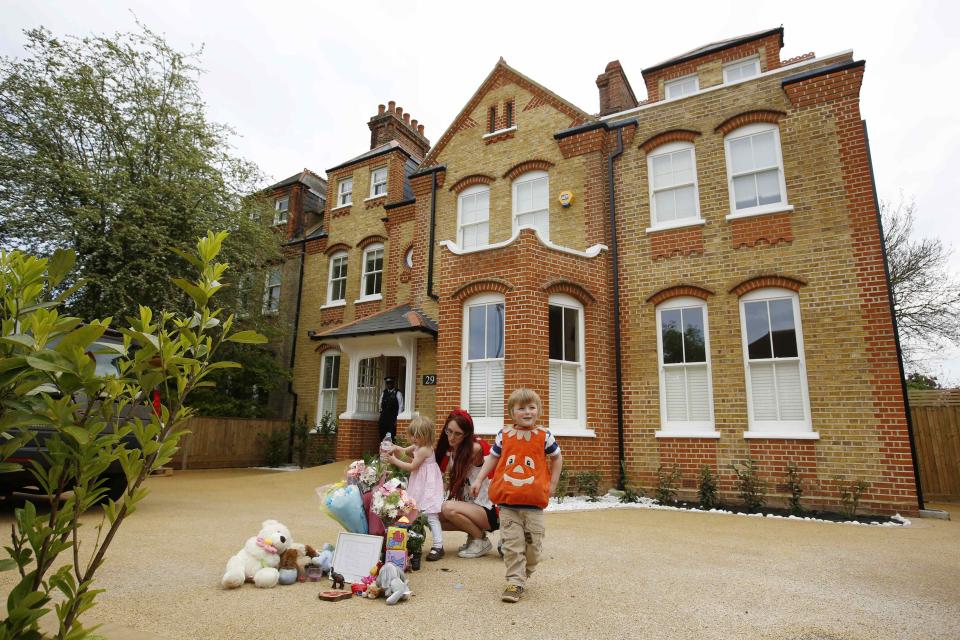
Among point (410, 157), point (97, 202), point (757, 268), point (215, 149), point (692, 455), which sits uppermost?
point (410, 157)

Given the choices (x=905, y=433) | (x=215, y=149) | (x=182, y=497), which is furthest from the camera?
(x=215, y=149)

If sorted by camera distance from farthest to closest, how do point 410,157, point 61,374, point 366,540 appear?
point 410,157, point 366,540, point 61,374

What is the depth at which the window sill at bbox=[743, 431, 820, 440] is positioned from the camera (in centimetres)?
855

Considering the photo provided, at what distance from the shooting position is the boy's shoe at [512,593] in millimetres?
3633

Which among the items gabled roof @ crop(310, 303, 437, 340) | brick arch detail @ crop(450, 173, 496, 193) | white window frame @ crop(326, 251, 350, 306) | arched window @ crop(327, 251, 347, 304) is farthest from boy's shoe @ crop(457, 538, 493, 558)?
arched window @ crop(327, 251, 347, 304)

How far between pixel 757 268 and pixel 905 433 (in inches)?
133

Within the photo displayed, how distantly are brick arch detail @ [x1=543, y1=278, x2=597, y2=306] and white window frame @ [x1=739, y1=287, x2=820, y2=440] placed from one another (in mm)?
2734

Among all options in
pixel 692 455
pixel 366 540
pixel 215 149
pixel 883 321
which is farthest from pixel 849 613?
pixel 215 149

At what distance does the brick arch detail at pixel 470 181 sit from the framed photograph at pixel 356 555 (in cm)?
1002

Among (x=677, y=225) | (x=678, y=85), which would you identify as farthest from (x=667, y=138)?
(x=678, y=85)

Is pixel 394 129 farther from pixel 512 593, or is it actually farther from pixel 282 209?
pixel 512 593

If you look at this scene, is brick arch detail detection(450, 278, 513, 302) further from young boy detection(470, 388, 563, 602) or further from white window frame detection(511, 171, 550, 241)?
young boy detection(470, 388, 563, 602)

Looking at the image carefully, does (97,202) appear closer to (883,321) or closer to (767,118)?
(767,118)

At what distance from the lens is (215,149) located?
1446cm
